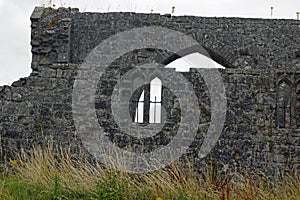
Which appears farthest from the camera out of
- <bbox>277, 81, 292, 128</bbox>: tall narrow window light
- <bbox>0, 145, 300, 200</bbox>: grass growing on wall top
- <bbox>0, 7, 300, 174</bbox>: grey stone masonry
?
<bbox>277, 81, 292, 128</bbox>: tall narrow window light

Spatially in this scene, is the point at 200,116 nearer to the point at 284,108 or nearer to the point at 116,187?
the point at 284,108

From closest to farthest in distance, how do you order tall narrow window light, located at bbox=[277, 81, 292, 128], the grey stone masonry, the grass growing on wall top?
the grass growing on wall top → the grey stone masonry → tall narrow window light, located at bbox=[277, 81, 292, 128]

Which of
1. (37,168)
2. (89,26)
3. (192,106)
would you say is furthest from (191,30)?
(37,168)

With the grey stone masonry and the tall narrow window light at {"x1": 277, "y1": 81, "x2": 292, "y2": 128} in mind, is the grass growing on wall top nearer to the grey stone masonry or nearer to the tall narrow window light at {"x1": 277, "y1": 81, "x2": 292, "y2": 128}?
the grey stone masonry

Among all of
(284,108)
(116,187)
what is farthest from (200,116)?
(116,187)

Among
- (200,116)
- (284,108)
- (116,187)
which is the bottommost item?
(116,187)

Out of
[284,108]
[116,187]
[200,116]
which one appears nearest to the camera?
[116,187]

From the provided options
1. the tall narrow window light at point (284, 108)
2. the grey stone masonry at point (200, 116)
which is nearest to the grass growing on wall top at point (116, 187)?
the grey stone masonry at point (200, 116)

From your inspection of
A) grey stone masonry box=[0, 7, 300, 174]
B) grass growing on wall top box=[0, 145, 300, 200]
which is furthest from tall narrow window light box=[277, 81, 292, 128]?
grass growing on wall top box=[0, 145, 300, 200]

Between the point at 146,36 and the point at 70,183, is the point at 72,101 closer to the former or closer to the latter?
the point at 70,183

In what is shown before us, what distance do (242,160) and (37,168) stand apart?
327 cm

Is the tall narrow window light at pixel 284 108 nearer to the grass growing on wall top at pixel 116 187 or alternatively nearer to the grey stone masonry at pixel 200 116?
the grey stone masonry at pixel 200 116

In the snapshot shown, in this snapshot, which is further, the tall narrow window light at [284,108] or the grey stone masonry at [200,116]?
the tall narrow window light at [284,108]

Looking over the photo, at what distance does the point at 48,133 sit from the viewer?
399 inches
